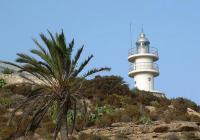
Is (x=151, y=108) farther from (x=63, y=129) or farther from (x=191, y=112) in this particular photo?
(x=63, y=129)

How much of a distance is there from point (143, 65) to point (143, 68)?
0.51m

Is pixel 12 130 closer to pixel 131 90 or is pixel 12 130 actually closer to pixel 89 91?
pixel 89 91

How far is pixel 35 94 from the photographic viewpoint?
2573cm

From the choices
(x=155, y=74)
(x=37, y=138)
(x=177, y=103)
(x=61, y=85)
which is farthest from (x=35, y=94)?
(x=155, y=74)

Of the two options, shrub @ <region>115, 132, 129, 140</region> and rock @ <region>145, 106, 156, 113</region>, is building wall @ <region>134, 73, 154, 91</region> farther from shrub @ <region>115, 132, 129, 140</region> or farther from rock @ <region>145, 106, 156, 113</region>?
shrub @ <region>115, 132, 129, 140</region>

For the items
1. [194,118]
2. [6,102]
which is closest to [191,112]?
[194,118]

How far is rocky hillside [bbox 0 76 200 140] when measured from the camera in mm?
30375

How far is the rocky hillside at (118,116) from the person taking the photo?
30375 mm

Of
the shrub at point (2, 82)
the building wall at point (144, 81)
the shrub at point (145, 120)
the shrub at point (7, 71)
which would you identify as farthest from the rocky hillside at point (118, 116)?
the building wall at point (144, 81)

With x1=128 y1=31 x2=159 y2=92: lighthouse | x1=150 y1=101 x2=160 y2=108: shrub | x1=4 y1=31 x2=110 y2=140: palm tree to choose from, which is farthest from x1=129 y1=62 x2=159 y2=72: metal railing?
x1=4 y1=31 x2=110 y2=140: palm tree

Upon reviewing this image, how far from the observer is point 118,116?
34.6 metres

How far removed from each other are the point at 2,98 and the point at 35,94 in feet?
42.4

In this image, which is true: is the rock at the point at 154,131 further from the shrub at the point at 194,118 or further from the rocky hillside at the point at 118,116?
the shrub at the point at 194,118

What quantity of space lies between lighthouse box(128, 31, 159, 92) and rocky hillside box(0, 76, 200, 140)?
9.94 m
